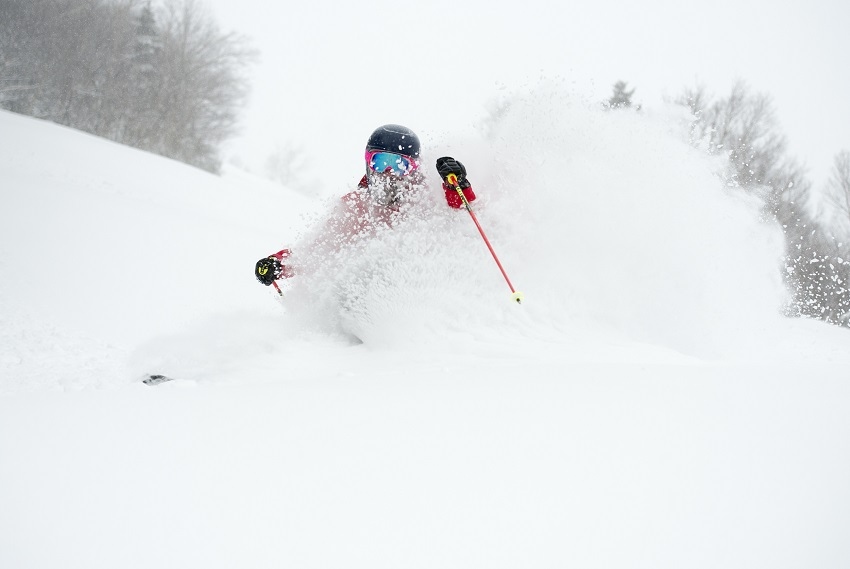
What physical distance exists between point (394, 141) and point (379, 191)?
1.49 feet

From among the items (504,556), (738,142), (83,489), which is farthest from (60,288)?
(738,142)

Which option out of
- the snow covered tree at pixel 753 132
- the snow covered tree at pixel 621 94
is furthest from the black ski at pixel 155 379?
the snow covered tree at pixel 621 94

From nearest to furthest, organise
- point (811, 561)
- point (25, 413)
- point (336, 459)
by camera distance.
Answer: point (811, 561)
point (336, 459)
point (25, 413)

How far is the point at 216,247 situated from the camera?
364 inches

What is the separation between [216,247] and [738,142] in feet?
46.4

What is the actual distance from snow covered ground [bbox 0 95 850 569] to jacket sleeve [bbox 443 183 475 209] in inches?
4.0

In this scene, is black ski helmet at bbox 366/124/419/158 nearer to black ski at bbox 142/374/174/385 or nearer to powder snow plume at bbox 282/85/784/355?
powder snow plume at bbox 282/85/784/355

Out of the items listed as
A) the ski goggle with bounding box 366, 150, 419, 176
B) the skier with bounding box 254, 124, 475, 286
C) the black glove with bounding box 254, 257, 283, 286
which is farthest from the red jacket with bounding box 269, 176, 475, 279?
the ski goggle with bounding box 366, 150, 419, 176

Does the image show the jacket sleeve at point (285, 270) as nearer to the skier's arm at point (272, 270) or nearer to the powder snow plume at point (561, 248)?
the skier's arm at point (272, 270)

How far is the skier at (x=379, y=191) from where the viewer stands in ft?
14.2

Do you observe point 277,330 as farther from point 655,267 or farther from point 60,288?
point 60,288

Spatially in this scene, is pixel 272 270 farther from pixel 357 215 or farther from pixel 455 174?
pixel 455 174

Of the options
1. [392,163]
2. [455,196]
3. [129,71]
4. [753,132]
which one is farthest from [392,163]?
[129,71]

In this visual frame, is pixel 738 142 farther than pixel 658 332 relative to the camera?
Yes
